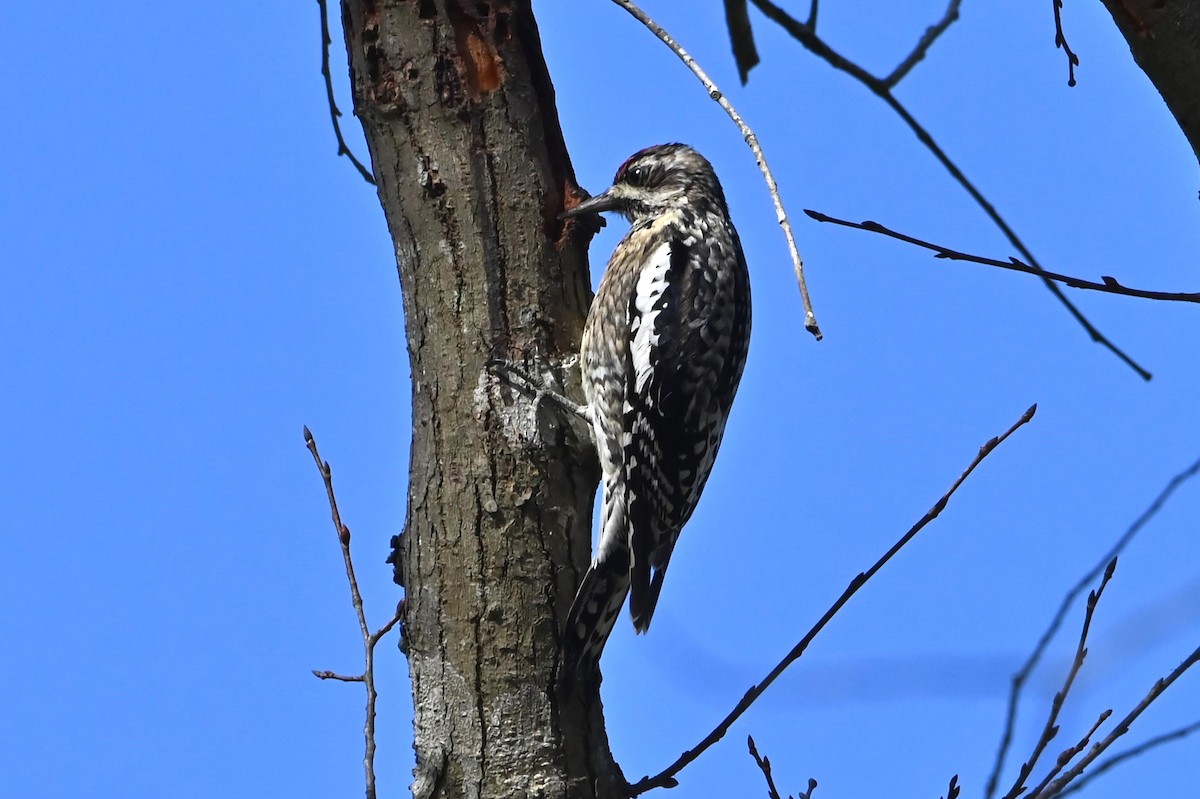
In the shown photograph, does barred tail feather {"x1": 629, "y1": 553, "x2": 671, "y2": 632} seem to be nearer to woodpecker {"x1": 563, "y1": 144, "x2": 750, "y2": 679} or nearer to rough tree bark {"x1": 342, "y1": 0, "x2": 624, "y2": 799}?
woodpecker {"x1": 563, "y1": 144, "x2": 750, "y2": 679}

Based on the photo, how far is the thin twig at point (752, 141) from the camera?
232 cm

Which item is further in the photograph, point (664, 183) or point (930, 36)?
point (664, 183)

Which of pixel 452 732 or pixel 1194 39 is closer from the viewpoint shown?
pixel 1194 39

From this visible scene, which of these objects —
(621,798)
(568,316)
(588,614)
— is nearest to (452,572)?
(588,614)

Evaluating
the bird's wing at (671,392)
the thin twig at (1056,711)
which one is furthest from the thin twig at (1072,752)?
the bird's wing at (671,392)

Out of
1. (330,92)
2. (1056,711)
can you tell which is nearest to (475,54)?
(330,92)

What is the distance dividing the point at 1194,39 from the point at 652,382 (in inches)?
90.8

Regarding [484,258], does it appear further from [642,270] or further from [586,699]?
[586,699]

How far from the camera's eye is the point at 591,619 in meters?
3.44

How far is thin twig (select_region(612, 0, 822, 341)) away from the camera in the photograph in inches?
91.2

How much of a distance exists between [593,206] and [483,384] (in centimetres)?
73

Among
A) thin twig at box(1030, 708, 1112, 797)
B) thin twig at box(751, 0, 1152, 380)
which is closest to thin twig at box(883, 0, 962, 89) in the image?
thin twig at box(751, 0, 1152, 380)

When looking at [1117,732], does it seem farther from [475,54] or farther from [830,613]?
[475,54]

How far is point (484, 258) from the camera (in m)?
3.76
